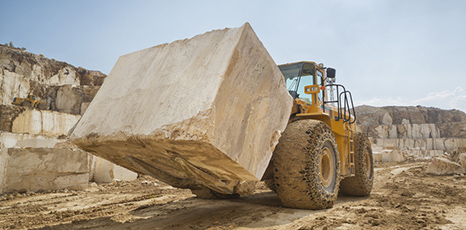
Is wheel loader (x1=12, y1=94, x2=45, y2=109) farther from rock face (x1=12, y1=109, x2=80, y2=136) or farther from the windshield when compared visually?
the windshield

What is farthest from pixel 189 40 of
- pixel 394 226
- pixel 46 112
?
pixel 46 112

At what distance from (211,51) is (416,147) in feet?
144

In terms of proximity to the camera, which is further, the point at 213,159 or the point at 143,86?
the point at 143,86

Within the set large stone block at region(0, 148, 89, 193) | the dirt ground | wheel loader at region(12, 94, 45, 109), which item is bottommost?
the dirt ground

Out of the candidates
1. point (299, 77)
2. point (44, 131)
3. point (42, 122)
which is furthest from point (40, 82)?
point (299, 77)

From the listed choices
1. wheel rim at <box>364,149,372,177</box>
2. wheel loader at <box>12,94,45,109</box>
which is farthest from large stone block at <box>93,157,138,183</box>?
wheel loader at <box>12,94,45,109</box>

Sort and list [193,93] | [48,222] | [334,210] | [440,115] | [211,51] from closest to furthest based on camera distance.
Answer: [193,93] < [211,51] < [48,222] < [334,210] < [440,115]

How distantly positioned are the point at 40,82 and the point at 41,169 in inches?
1193

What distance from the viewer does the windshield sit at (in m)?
5.54

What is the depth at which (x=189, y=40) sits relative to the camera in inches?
145

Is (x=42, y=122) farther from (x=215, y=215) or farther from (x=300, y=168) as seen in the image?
(x=300, y=168)

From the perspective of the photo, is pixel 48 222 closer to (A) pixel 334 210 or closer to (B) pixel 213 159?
(B) pixel 213 159

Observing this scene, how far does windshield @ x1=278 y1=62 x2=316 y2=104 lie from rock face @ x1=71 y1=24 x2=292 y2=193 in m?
1.63

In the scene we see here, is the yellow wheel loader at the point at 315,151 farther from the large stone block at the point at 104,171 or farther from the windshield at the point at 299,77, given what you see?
the large stone block at the point at 104,171
